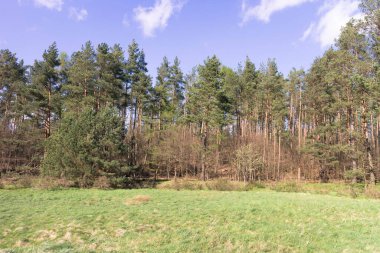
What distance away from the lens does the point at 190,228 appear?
Answer: 9.62 m

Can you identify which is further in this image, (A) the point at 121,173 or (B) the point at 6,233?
(A) the point at 121,173

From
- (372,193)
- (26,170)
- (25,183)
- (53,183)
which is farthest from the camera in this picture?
(26,170)

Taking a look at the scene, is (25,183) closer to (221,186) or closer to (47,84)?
(47,84)

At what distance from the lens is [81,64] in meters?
32.3

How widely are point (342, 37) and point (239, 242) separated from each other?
84.1 ft

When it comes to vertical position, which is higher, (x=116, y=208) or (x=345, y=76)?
(x=345, y=76)

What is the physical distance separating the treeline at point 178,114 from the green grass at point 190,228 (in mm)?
12688

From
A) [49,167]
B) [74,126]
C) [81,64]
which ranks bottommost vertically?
[49,167]

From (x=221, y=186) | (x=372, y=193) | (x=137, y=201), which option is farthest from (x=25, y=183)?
(x=372, y=193)

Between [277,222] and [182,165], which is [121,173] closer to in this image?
[182,165]

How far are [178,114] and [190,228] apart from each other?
36.4m

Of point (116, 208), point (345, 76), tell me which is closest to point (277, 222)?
point (116, 208)

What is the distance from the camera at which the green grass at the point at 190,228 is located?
25.9 feet

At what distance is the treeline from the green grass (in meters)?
12.7
